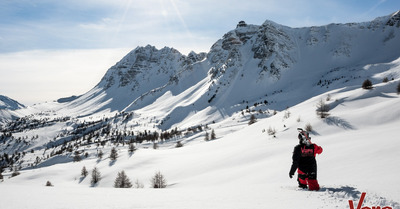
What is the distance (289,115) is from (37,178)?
66.3 meters

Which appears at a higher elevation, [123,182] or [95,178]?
[123,182]

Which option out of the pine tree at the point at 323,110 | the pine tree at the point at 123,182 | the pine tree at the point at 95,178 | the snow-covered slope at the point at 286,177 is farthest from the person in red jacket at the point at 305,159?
the pine tree at the point at 95,178

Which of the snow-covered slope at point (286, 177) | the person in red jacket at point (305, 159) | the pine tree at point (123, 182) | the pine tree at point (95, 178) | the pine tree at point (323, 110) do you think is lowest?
the pine tree at point (95, 178)

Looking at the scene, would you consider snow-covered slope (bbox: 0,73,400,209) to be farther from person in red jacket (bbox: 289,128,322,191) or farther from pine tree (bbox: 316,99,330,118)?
pine tree (bbox: 316,99,330,118)

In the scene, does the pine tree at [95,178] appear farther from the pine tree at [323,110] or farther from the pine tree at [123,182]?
the pine tree at [323,110]

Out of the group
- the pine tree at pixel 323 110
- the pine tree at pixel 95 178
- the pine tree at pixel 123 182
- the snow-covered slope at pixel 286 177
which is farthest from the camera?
the pine tree at pixel 95 178

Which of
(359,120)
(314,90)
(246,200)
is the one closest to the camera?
(246,200)

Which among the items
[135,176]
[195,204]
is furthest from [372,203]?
[135,176]

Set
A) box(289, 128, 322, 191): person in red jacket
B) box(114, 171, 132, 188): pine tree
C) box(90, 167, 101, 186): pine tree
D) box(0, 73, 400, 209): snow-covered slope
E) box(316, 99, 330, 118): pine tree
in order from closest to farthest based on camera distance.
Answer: box(0, 73, 400, 209): snow-covered slope < box(289, 128, 322, 191): person in red jacket < box(316, 99, 330, 118): pine tree < box(114, 171, 132, 188): pine tree < box(90, 167, 101, 186): pine tree

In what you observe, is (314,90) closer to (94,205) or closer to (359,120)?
(359,120)

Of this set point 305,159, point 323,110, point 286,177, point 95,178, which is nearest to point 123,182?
point 95,178

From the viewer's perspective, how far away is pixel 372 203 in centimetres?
692

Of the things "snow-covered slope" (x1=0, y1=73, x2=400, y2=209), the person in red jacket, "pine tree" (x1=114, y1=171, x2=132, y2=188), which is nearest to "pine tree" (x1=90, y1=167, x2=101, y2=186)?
"pine tree" (x1=114, y1=171, x2=132, y2=188)

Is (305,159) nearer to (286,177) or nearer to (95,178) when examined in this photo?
(286,177)
